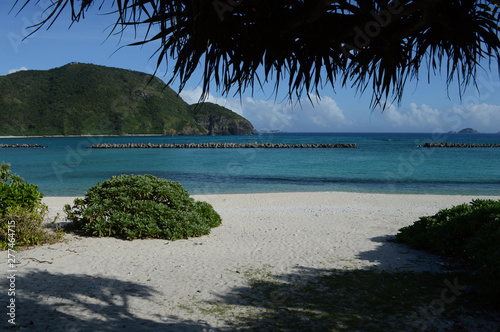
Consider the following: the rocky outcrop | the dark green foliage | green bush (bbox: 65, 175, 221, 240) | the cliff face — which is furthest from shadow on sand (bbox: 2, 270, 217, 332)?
the rocky outcrop

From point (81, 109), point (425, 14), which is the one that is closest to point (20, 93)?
point (81, 109)

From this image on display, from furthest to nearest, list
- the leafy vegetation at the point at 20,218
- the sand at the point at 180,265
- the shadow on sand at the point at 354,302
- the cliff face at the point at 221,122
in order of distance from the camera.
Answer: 1. the cliff face at the point at 221,122
2. the leafy vegetation at the point at 20,218
3. the sand at the point at 180,265
4. the shadow on sand at the point at 354,302

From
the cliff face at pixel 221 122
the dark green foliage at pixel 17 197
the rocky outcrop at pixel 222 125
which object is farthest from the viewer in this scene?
the rocky outcrop at pixel 222 125

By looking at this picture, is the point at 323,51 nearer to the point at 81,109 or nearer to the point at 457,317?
the point at 457,317

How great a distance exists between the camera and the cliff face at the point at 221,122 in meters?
172

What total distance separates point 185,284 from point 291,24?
452 cm

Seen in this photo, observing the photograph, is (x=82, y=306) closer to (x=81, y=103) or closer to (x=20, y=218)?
(x=20, y=218)

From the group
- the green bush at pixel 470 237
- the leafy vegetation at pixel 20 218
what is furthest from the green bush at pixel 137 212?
the green bush at pixel 470 237

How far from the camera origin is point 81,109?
108 metres

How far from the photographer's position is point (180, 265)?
6922 millimetres

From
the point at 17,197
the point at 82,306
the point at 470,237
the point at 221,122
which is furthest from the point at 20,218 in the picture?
the point at 221,122

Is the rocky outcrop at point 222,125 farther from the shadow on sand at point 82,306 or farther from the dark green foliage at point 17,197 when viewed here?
the shadow on sand at point 82,306

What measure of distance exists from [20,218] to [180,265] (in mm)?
3545

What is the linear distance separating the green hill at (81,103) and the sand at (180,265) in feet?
327
